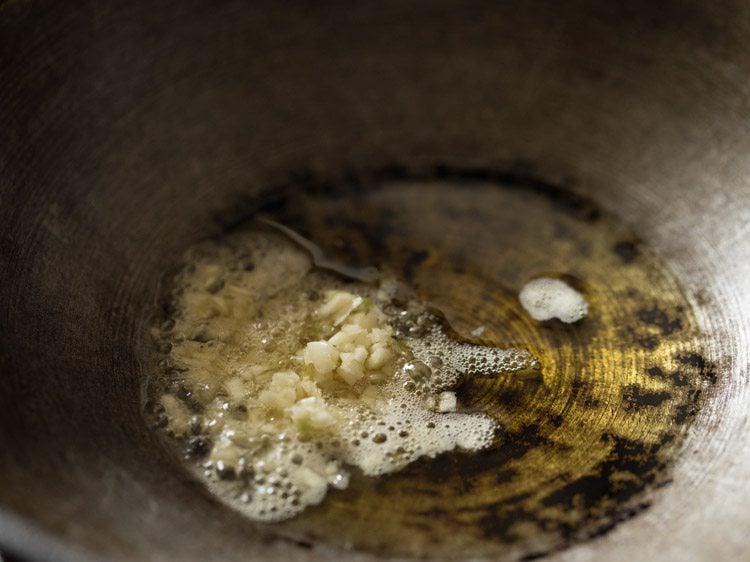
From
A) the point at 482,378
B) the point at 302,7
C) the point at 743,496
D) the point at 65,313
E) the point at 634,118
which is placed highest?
the point at 634,118

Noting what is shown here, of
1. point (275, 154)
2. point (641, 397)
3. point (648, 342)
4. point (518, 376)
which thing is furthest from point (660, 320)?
point (275, 154)

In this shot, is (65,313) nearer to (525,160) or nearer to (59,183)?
(59,183)

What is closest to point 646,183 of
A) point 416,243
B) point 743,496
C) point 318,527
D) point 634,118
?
point 634,118

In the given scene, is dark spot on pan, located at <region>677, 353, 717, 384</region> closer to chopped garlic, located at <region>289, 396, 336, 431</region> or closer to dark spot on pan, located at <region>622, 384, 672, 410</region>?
dark spot on pan, located at <region>622, 384, 672, 410</region>

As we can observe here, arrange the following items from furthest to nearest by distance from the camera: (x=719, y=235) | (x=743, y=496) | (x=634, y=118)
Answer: (x=634, y=118), (x=719, y=235), (x=743, y=496)

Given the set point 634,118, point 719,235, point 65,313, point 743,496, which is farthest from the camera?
point 634,118

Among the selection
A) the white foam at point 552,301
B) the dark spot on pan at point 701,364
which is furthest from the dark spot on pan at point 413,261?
the dark spot on pan at point 701,364
